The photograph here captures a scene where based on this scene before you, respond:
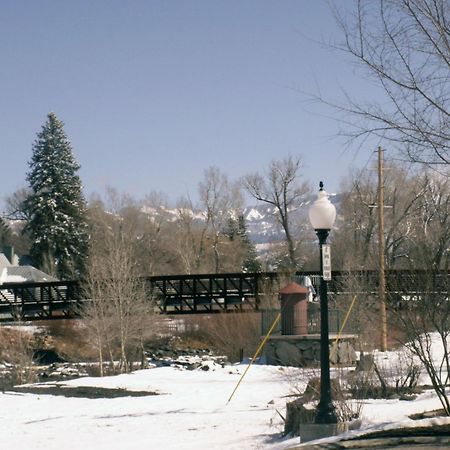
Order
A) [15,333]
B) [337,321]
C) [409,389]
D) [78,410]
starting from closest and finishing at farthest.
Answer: [409,389], [78,410], [337,321], [15,333]

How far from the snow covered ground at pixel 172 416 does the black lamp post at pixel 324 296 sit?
668 mm

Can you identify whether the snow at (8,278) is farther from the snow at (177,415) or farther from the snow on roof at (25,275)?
the snow at (177,415)

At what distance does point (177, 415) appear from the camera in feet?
60.6

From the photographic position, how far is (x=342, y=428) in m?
12.3

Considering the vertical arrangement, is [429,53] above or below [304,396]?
A: above

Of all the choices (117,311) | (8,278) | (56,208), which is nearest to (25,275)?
(8,278)

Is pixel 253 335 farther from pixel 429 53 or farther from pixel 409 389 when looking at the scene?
pixel 429 53

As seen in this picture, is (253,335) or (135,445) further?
(253,335)

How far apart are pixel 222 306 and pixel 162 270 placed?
31.7 meters

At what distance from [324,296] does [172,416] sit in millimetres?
6859

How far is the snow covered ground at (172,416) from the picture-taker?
1468 centimetres

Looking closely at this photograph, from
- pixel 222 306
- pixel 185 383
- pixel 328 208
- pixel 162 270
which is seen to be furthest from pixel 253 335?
pixel 162 270

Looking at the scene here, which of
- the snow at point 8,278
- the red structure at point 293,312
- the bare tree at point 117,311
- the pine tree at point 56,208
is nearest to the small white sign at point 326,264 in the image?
the red structure at point 293,312

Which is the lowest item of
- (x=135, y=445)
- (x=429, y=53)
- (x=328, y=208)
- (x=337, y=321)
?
(x=135, y=445)
